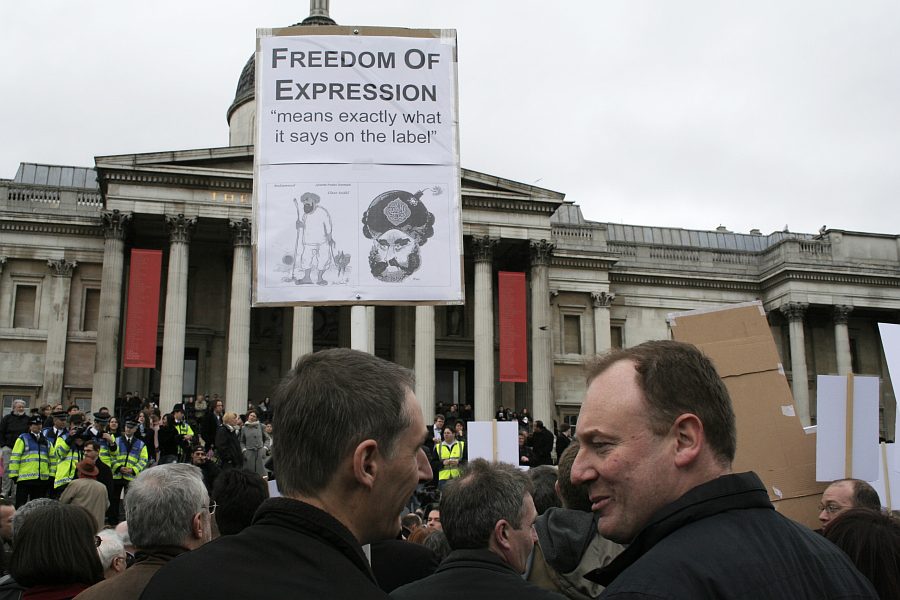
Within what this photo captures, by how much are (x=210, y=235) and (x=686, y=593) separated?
37.1 metres

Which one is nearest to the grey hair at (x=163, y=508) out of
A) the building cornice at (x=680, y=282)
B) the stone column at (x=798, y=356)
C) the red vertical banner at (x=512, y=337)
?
the red vertical banner at (x=512, y=337)

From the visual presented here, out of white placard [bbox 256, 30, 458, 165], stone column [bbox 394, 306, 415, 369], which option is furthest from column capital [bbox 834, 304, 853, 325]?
white placard [bbox 256, 30, 458, 165]

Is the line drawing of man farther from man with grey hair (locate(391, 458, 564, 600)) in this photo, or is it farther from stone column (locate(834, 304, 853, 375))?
stone column (locate(834, 304, 853, 375))

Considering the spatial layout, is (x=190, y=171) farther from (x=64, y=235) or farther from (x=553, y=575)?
(x=553, y=575)

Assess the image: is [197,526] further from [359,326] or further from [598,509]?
[359,326]

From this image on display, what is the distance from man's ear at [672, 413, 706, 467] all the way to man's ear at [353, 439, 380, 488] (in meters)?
0.82

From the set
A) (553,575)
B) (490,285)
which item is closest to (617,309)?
(490,285)

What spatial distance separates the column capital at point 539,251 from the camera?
3819 centimetres

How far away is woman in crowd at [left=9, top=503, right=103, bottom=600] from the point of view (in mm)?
4246

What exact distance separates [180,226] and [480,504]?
3232 centimetres

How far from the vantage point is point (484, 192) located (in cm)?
3766

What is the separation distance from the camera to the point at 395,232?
22.6 ft

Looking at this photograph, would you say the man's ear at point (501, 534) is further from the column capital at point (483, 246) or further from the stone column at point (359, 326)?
the column capital at point (483, 246)

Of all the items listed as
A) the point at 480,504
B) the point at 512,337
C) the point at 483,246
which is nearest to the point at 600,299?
the point at 483,246
